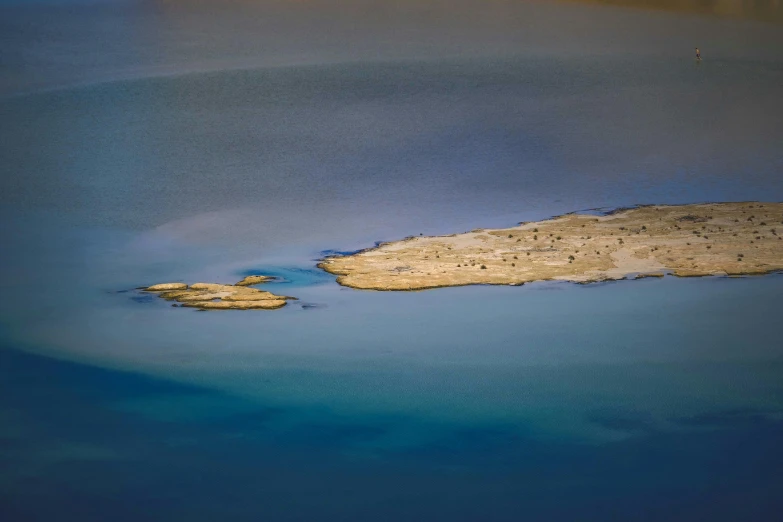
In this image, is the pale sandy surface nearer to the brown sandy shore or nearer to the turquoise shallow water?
the turquoise shallow water

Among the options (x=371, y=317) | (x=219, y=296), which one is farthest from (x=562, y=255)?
(x=219, y=296)

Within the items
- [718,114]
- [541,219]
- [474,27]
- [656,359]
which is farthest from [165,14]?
[656,359]

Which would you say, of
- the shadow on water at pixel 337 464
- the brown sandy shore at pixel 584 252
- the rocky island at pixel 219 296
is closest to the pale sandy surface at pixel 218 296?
the rocky island at pixel 219 296

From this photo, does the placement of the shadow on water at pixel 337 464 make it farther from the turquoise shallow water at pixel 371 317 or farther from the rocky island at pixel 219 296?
the rocky island at pixel 219 296

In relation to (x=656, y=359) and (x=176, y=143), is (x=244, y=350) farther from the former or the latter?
(x=176, y=143)

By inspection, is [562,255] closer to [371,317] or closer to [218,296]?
[371,317]

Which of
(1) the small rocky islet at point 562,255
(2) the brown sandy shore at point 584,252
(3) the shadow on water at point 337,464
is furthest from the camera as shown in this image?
(2) the brown sandy shore at point 584,252
